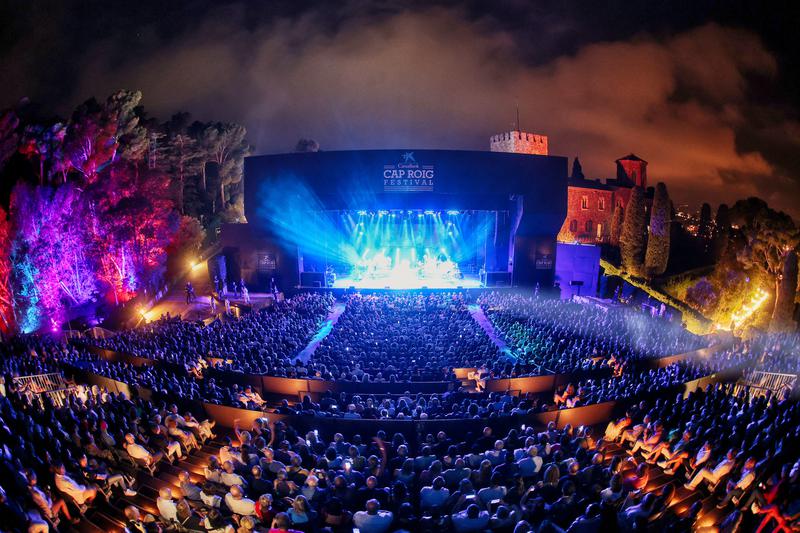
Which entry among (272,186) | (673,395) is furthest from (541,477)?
(272,186)

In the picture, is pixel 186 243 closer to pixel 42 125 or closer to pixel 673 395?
pixel 42 125

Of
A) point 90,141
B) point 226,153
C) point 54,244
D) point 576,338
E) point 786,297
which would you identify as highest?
point 226,153

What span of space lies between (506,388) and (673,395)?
367cm

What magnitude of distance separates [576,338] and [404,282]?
530 inches

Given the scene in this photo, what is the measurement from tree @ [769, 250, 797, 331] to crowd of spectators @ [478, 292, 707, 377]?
859 centimetres

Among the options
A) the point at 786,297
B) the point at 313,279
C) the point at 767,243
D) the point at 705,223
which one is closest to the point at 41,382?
the point at 313,279

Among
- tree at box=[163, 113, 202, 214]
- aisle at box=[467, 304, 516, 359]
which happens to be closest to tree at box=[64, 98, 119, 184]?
tree at box=[163, 113, 202, 214]

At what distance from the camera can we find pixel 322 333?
17.5 metres

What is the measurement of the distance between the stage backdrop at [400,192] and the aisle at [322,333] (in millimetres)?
4826

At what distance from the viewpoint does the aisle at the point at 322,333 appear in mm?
14247

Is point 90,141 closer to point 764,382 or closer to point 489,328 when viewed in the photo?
point 489,328

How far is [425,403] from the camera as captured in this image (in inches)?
352

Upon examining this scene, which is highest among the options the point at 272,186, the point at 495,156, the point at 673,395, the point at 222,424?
the point at 495,156

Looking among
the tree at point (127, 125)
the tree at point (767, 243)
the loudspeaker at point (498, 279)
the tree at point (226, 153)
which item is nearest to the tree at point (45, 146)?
the tree at point (127, 125)
